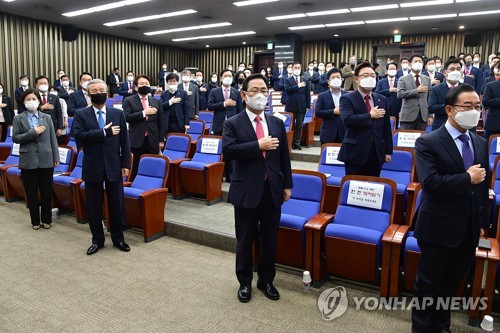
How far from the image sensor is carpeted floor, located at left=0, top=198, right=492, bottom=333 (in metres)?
2.22

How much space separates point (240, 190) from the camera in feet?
7.68

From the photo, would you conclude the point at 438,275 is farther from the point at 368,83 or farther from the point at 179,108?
the point at 179,108

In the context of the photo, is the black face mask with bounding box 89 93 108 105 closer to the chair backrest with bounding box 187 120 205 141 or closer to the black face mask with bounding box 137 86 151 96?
the black face mask with bounding box 137 86 151 96

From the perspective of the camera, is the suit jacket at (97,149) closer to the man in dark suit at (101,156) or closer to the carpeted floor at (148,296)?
the man in dark suit at (101,156)

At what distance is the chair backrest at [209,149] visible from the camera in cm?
456

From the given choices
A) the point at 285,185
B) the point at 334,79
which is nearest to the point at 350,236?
the point at 285,185

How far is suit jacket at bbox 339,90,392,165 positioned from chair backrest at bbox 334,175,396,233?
1.05 feet

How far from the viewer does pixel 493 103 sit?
4.10 metres

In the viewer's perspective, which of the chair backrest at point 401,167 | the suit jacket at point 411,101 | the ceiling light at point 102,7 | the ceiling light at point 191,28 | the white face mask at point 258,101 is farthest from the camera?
the ceiling light at point 191,28

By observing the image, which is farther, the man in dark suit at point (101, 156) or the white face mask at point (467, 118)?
the man in dark suit at point (101, 156)

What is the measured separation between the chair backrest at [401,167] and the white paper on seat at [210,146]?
78.0 inches

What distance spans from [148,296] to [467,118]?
2198mm

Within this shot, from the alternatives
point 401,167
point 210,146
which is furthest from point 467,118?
point 210,146

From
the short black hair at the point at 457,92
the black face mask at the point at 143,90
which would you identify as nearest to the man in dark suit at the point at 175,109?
the black face mask at the point at 143,90
